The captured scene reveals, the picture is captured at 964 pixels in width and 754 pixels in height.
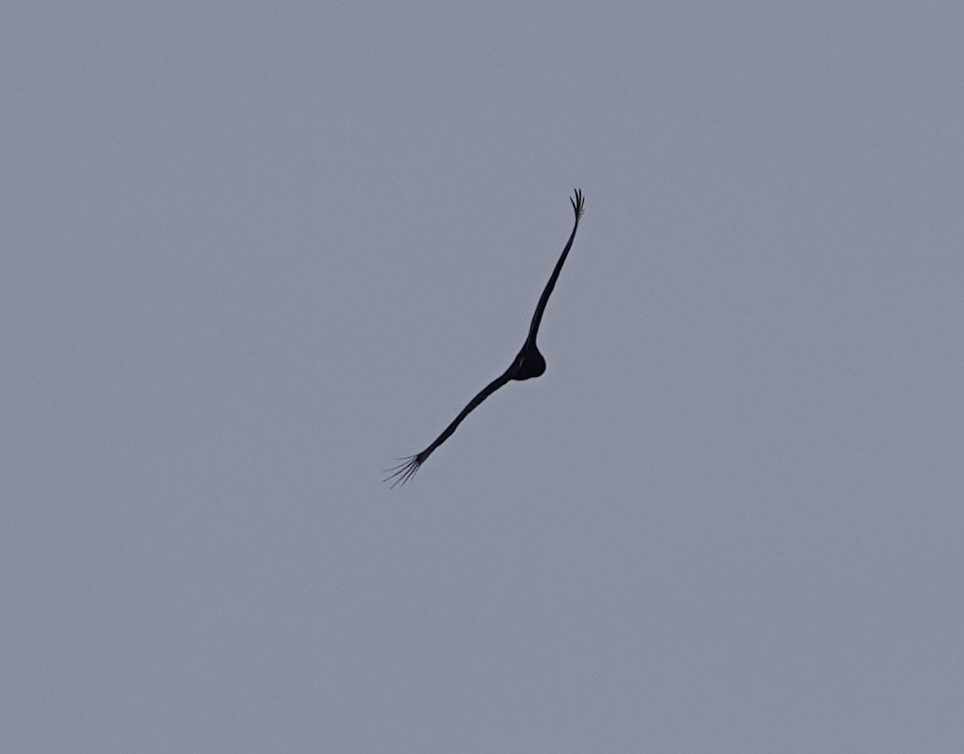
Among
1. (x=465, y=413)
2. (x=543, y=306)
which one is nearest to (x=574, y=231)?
(x=543, y=306)

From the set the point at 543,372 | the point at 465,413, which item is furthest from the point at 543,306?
the point at 465,413

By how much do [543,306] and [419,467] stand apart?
544cm

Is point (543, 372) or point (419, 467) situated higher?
point (543, 372)

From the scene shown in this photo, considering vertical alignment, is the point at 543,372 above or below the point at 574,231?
below

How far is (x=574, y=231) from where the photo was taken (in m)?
44.2

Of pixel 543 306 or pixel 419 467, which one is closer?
pixel 419 467

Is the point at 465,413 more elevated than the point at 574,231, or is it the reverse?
the point at 574,231

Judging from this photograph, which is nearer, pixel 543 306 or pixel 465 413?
pixel 465 413

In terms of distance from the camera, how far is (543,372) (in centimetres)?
4362

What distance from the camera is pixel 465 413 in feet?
129

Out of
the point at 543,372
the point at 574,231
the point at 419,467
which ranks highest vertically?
the point at 574,231

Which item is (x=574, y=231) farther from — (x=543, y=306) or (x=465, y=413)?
(x=465, y=413)

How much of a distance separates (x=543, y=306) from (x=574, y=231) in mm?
2191

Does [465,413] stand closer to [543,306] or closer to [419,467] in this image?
[419,467]
